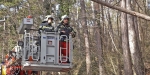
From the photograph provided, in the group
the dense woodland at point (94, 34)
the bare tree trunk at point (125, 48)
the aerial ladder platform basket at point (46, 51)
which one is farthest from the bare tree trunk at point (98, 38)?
the aerial ladder platform basket at point (46, 51)

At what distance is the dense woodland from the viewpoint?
52.7ft

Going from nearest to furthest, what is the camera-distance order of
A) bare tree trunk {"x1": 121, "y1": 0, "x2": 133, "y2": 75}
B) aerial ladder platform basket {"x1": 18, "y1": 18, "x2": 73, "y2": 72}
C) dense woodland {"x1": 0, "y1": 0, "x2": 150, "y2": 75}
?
aerial ladder platform basket {"x1": 18, "y1": 18, "x2": 73, "y2": 72}, bare tree trunk {"x1": 121, "y1": 0, "x2": 133, "y2": 75}, dense woodland {"x1": 0, "y1": 0, "x2": 150, "y2": 75}

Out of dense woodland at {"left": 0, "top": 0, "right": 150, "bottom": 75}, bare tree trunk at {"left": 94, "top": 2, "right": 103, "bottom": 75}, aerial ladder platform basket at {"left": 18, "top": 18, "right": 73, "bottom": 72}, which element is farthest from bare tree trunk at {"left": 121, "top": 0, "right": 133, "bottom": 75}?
aerial ladder platform basket at {"left": 18, "top": 18, "right": 73, "bottom": 72}

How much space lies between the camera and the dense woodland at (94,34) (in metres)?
16.1

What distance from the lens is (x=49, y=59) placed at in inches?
360

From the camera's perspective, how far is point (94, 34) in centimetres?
2453

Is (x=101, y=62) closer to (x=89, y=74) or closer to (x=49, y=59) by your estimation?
(x=89, y=74)

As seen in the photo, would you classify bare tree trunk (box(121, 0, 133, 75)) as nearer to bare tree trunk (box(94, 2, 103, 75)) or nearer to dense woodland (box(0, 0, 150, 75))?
dense woodland (box(0, 0, 150, 75))

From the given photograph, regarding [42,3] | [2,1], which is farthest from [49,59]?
[2,1]

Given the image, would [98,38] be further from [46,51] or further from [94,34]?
[46,51]

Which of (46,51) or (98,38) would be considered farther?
(98,38)

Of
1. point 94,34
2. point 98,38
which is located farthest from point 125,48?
point 94,34

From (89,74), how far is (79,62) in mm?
5313

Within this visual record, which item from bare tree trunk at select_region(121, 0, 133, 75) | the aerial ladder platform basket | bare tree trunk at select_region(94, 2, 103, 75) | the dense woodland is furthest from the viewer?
bare tree trunk at select_region(94, 2, 103, 75)
